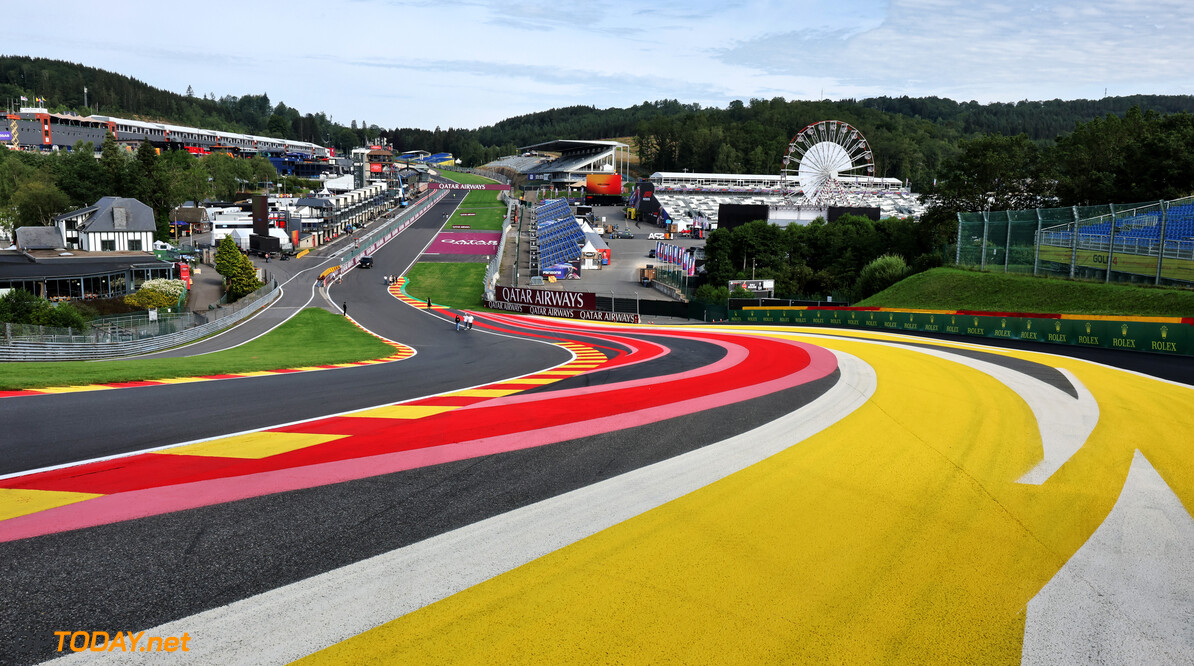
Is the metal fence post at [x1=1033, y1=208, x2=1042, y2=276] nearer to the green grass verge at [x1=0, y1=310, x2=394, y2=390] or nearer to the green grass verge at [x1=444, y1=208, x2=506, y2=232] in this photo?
the green grass verge at [x1=0, y1=310, x2=394, y2=390]

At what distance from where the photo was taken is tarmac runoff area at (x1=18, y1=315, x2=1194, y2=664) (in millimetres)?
4445

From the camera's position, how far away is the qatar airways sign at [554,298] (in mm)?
53644

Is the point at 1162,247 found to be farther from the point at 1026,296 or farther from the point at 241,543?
the point at 241,543

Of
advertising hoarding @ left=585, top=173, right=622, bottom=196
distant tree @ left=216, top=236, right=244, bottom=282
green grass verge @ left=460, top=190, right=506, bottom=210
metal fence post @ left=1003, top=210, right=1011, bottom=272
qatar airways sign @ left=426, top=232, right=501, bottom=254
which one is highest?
advertising hoarding @ left=585, top=173, right=622, bottom=196

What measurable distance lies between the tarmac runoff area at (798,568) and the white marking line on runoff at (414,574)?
0.02m

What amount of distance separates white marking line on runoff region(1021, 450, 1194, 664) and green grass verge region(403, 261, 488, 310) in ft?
186

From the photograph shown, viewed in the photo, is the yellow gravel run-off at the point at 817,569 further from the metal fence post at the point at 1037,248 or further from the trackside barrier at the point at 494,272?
the trackside barrier at the point at 494,272

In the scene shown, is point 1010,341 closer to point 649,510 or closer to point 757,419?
point 757,419

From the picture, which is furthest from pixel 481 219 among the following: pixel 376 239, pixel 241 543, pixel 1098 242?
pixel 241 543

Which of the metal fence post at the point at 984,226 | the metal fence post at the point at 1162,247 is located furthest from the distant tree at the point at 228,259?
the metal fence post at the point at 1162,247

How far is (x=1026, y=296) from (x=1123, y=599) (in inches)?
1154

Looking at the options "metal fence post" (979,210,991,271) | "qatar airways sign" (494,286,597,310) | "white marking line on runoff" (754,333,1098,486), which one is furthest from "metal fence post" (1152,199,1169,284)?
"qatar airways sign" (494,286,597,310)

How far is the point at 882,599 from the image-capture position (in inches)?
199

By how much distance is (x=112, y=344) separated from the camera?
3039 cm
